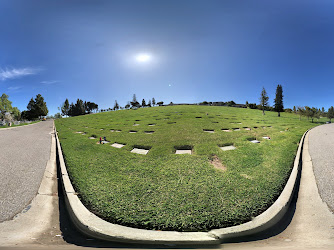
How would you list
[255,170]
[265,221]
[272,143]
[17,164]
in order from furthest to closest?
[272,143] < [17,164] < [255,170] < [265,221]

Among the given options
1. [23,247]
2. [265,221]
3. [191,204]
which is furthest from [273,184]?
[23,247]

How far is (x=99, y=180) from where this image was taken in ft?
13.0

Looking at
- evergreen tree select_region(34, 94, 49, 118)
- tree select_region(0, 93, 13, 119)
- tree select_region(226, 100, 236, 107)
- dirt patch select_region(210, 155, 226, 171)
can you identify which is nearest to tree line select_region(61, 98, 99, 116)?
evergreen tree select_region(34, 94, 49, 118)

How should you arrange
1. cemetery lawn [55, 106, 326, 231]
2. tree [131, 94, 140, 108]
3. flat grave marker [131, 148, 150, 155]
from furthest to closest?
tree [131, 94, 140, 108] < flat grave marker [131, 148, 150, 155] < cemetery lawn [55, 106, 326, 231]

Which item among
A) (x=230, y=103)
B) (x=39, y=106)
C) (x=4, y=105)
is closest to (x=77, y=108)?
(x=39, y=106)

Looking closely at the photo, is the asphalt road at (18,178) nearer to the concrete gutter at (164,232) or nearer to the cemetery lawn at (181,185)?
the cemetery lawn at (181,185)

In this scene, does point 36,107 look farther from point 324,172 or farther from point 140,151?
point 324,172

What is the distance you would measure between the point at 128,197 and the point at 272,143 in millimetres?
7521

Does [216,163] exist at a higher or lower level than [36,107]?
lower

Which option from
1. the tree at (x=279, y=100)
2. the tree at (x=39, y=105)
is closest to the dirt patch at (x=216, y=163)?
the tree at (x=279, y=100)

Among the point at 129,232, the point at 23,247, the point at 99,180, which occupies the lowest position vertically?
the point at 23,247

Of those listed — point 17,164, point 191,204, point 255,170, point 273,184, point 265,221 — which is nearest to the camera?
point 265,221

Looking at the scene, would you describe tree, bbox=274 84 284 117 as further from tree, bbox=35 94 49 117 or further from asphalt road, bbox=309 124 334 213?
tree, bbox=35 94 49 117

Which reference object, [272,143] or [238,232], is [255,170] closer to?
[238,232]
